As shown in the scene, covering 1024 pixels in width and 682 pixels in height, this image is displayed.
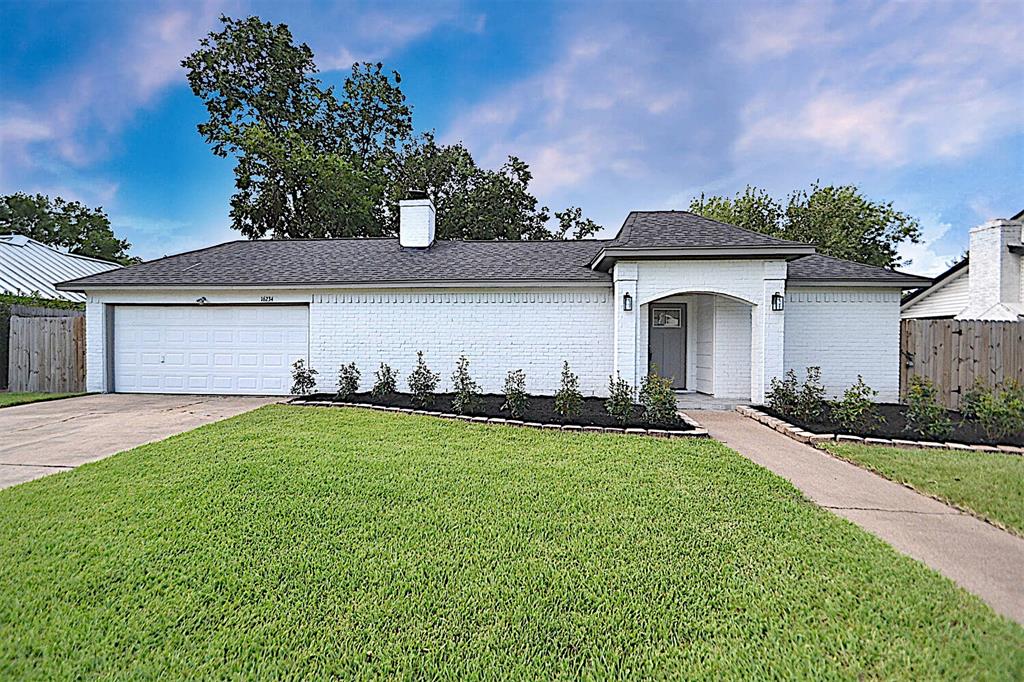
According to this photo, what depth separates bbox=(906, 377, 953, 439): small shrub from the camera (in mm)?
6902

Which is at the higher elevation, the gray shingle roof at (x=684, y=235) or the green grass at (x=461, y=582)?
the gray shingle roof at (x=684, y=235)

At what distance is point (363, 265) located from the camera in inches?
467

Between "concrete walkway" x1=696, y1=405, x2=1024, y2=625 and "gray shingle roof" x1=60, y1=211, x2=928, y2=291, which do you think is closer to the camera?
"concrete walkway" x1=696, y1=405, x2=1024, y2=625

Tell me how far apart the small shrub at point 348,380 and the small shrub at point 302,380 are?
1.80 ft

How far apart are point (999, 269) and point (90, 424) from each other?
1973 centimetres

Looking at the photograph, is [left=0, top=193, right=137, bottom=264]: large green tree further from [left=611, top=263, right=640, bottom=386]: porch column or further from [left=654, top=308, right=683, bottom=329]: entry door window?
[left=611, top=263, right=640, bottom=386]: porch column

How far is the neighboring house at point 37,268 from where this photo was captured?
19.3 meters

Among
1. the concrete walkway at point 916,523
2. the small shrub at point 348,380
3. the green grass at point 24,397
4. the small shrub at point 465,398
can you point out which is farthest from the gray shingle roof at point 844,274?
the green grass at point 24,397

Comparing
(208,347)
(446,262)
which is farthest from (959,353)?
(208,347)

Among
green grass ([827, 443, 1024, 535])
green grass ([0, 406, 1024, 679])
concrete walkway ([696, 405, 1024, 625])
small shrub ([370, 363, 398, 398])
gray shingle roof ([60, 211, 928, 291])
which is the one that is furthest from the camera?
small shrub ([370, 363, 398, 398])

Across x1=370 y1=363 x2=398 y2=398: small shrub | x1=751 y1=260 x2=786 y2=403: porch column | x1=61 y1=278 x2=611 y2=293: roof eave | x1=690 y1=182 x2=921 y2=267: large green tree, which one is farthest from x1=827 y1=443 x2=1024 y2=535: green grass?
x1=690 y1=182 x2=921 y2=267: large green tree

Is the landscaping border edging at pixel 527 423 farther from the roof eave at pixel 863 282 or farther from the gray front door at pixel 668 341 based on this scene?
the roof eave at pixel 863 282

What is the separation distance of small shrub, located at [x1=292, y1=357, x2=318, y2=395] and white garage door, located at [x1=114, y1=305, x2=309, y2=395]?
1.62 feet

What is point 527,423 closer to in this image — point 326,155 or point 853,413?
point 853,413
